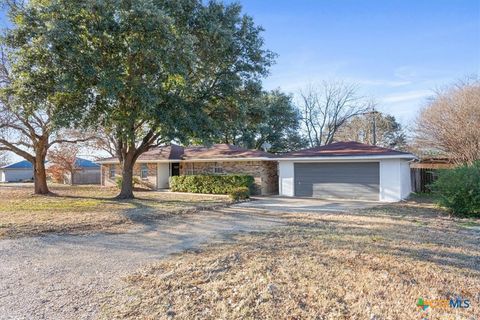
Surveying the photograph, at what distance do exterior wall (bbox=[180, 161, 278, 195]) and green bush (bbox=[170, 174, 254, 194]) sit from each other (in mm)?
725

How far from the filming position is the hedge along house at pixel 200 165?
19.2m

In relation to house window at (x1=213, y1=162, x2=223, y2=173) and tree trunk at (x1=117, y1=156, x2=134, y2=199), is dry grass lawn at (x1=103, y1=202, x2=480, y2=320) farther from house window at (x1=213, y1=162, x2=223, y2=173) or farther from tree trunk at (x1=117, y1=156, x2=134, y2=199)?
house window at (x1=213, y1=162, x2=223, y2=173)

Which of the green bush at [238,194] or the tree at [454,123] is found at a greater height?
the tree at [454,123]

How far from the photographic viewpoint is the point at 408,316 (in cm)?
343

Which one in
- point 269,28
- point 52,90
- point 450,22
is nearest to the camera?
point 450,22

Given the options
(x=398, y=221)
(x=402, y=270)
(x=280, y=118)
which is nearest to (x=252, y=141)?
(x=280, y=118)

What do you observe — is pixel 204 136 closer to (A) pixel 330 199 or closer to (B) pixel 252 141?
(A) pixel 330 199

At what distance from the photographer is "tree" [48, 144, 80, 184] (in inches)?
1238

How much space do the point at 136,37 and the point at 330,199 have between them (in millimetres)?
11501

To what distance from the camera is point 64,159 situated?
31844 mm

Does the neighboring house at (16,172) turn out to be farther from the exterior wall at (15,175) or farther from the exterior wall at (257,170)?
the exterior wall at (257,170)

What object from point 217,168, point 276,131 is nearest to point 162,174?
point 217,168

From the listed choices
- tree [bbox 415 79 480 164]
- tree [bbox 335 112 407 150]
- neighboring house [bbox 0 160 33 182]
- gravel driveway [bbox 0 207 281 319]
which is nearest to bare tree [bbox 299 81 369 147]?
tree [bbox 335 112 407 150]

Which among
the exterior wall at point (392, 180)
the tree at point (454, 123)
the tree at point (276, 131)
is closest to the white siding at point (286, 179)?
the exterior wall at point (392, 180)
